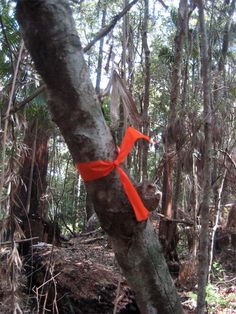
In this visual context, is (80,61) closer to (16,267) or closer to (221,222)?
(16,267)

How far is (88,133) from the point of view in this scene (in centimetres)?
142

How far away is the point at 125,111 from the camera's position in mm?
2012

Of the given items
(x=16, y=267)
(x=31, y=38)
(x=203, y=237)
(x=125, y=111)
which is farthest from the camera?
(x=16, y=267)

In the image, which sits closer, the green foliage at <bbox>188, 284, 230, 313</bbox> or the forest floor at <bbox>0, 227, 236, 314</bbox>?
the forest floor at <bbox>0, 227, 236, 314</bbox>

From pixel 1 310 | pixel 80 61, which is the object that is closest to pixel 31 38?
pixel 80 61

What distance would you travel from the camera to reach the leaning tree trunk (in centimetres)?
133

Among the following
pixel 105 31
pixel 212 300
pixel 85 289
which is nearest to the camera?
pixel 105 31

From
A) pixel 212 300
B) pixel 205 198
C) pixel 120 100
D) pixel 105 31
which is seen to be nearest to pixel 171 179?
pixel 212 300

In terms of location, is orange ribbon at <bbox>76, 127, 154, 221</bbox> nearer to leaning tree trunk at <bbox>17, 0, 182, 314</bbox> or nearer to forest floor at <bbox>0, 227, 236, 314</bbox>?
leaning tree trunk at <bbox>17, 0, 182, 314</bbox>

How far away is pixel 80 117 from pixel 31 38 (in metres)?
0.30

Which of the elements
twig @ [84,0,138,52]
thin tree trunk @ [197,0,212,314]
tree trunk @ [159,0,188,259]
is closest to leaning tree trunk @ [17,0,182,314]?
twig @ [84,0,138,52]

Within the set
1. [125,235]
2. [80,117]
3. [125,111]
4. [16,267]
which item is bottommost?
[16,267]

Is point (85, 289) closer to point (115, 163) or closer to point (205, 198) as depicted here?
point (205, 198)

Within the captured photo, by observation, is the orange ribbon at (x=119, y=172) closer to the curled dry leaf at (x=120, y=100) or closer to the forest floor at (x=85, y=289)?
the curled dry leaf at (x=120, y=100)
